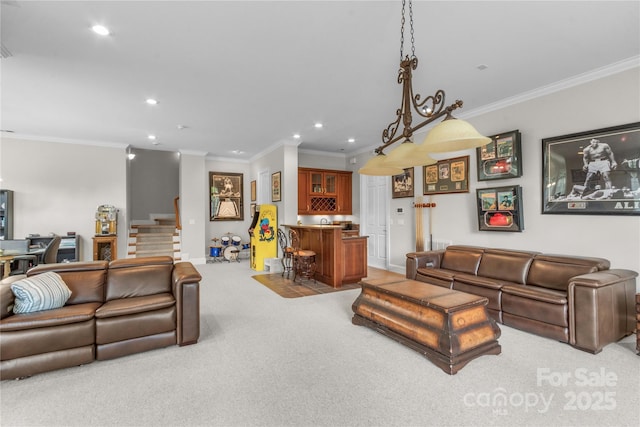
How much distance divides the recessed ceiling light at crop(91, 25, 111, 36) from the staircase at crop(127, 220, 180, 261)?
233 inches

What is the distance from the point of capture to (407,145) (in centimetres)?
262

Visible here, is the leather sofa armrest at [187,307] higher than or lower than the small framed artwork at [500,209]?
lower

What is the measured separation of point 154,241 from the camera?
8367mm

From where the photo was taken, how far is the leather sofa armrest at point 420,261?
180 inches

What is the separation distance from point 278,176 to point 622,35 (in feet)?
19.2

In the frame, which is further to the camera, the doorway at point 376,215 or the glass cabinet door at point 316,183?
the glass cabinet door at point 316,183

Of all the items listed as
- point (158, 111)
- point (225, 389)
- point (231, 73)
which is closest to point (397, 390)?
point (225, 389)

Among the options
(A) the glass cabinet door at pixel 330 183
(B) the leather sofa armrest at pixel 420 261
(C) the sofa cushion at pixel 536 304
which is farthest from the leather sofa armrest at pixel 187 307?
(A) the glass cabinet door at pixel 330 183

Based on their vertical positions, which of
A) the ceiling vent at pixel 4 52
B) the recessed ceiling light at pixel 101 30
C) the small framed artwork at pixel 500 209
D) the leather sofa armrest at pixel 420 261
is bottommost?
the leather sofa armrest at pixel 420 261

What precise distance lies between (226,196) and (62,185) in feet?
12.2

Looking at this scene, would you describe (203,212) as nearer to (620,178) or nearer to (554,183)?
(554,183)

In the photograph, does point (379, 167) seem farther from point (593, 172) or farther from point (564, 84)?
point (564, 84)

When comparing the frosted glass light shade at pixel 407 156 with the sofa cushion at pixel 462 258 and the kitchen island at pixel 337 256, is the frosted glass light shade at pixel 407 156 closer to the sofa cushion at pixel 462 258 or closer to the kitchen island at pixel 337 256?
the sofa cushion at pixel 462 258

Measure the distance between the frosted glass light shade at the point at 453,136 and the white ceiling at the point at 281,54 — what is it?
1060mm
